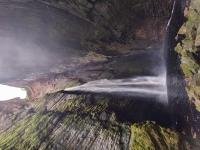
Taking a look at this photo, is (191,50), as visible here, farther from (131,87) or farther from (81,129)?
(131,87)

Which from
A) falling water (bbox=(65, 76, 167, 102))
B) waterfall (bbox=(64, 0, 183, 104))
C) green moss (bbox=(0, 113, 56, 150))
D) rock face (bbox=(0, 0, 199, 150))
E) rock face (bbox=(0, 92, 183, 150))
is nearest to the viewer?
rock face (bbox=(0, 92, 183, 150))

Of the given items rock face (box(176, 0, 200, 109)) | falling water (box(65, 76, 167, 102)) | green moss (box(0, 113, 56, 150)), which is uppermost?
rock face (box(176, 0, 200, 109))

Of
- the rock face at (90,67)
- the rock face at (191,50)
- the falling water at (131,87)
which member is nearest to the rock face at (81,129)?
the rock face at (90,67)

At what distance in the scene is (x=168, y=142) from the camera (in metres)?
10.3

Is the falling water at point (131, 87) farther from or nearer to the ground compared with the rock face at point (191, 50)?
nearer to the ground

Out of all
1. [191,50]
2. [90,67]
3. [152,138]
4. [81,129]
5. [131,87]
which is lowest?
[152,138]

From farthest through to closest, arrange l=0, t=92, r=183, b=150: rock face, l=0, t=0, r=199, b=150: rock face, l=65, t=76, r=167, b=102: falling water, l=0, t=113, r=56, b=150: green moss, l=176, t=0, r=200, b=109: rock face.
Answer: l=65, t=76, r=167, b=102: falling water, l=0, t=113, r=56, b=150: green moss, l=0, t=0, r=199, b=150: rock face, l=0, t=92, r=183, b=150: rock face, l=176, t=0, r=200, b=109: rock face

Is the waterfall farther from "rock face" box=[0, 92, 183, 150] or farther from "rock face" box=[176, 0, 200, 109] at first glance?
"rock face" box=[176, 0, 200, 109]

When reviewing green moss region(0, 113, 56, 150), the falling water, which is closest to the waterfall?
the falling water

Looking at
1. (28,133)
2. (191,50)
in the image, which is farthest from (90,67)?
(191,50)

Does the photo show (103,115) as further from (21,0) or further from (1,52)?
(1,52)

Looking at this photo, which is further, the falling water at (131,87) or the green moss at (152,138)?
the falling water at (131,87)

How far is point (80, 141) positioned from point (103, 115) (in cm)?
198

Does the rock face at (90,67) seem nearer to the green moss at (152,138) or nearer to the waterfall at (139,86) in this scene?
the green moss at (152,138)
